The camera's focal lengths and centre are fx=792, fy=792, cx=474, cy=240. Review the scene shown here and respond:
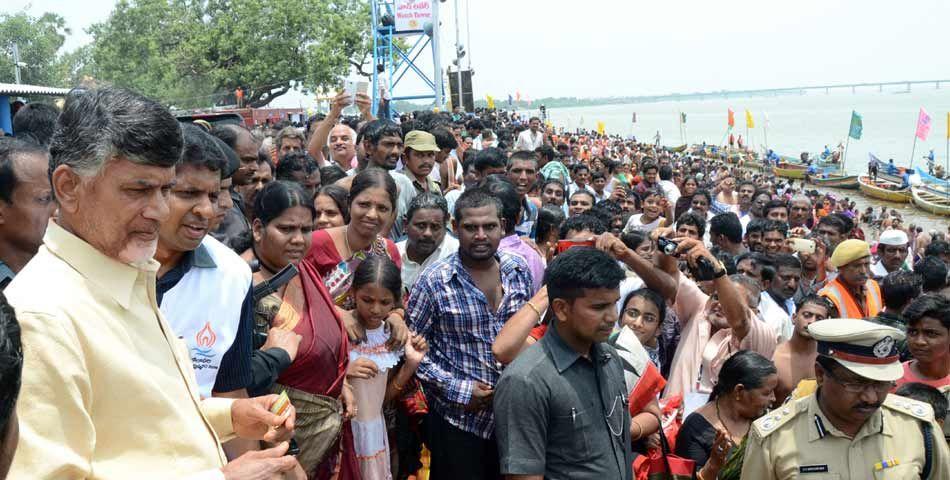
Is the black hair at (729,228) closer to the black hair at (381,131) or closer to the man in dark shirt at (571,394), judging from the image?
the black hair at (381,131)

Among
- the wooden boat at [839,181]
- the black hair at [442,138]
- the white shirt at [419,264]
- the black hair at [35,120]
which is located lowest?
the wooden boat at [839,181]

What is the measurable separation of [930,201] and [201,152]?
39.9 meters

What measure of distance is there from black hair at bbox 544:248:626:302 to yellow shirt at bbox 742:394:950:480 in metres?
0.92

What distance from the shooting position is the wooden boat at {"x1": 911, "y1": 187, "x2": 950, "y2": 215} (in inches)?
1372

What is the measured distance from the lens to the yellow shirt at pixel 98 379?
4.87ft

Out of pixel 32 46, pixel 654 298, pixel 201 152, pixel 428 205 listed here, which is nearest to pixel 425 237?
pixel 428 205

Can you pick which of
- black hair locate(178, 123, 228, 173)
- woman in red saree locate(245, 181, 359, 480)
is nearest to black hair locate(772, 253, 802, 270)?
woman in red saree locate(245, 181, 359, 480)

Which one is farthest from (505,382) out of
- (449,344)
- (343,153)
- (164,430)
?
(343,153)

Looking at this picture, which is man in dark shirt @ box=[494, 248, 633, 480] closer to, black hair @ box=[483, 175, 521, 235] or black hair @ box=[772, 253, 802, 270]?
black hair @ box=[483, 175, 521, 235]

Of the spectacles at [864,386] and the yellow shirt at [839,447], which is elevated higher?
the spectacles at [864,386]

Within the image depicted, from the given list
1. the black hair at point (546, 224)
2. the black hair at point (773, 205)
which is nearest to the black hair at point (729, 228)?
the black hair at point (773, 205)

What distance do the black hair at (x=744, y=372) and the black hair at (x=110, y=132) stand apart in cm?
318

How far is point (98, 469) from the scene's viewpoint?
1601mm

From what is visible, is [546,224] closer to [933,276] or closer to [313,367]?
[933,276]
